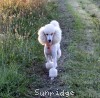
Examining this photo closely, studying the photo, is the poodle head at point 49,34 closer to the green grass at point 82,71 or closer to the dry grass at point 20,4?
the green grass at point 82,71

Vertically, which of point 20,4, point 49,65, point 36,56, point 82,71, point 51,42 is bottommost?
point 82,71

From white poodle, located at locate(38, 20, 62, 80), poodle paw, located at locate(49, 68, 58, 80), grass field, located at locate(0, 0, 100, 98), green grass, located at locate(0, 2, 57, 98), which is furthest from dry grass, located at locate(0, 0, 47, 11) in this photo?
poodle paw, located at locate(49, 68, 58, 80)

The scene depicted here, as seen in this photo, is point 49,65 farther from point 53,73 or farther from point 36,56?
point 36,56

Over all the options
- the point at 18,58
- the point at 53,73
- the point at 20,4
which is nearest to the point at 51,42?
the point at 53,73

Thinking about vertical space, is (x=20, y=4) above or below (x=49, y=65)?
above

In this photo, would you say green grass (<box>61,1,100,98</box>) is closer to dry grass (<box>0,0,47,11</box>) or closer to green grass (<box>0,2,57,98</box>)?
green grass (<box>0,2,57,98</box>)

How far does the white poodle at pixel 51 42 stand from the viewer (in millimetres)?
6367

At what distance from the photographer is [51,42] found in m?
6.55

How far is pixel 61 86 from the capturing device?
592 cm

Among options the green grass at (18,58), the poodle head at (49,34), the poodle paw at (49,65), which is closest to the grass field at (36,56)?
the green grass at (18,58)

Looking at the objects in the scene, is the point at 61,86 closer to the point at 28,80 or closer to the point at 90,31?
the point at 28,80

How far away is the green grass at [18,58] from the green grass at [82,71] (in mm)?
594

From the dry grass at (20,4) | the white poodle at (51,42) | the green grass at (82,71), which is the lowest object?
the green grass at (82,71)

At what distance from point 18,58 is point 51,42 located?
28.6 inches
